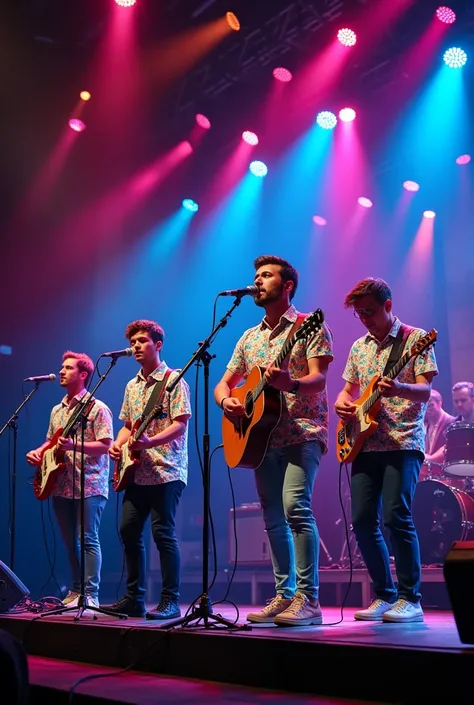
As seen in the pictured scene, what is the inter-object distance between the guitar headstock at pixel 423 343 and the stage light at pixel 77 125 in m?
6.37

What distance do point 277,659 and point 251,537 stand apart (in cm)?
554

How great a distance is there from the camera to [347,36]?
328 inches

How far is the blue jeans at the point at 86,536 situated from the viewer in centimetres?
569

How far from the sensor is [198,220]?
10148 mm

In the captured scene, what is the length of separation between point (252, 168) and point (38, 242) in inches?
114

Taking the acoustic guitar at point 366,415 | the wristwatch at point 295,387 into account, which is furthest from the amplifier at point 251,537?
the wristwatch at point 295,387

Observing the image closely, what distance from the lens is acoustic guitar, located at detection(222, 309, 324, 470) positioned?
13.0ft

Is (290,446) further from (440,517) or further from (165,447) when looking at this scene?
(440,517)

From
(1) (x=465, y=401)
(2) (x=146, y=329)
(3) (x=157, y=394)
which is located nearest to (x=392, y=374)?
(3) (x=157, y=394)

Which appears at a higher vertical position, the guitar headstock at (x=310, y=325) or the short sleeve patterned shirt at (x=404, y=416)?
the guitar headstock at (x=310, y=325)

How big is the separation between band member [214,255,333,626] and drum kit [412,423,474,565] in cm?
320

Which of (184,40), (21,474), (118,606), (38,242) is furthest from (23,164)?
(118,606)

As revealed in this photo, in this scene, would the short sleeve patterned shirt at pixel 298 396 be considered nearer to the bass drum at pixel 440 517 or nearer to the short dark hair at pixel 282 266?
the short dark hair at pixel 282 266

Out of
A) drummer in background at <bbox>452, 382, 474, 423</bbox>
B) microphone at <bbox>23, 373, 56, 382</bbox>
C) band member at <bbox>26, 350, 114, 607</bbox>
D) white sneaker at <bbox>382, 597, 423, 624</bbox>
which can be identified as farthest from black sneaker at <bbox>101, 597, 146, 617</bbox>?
drummer in background at <bbox>452, 382, 474, 423</bbox>
